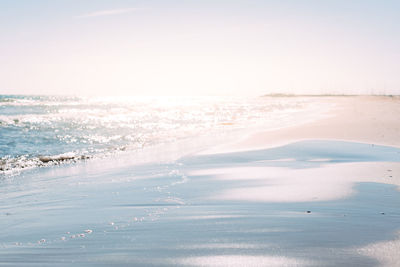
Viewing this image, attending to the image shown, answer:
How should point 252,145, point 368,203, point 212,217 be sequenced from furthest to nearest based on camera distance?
point 252,145 → point 368,203 → point 212,217

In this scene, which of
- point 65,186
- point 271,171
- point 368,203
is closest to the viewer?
point 368,203

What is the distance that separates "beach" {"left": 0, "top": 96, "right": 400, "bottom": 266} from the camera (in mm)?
3125

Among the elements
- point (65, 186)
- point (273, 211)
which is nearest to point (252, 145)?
point (65, 186)

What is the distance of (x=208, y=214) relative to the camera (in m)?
4.47

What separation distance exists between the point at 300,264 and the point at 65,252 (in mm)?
2231

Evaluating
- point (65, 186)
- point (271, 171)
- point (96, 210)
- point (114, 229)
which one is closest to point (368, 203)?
point (271, 171)

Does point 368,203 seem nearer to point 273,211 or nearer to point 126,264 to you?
point 273,211

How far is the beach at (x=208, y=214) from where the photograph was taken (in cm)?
312

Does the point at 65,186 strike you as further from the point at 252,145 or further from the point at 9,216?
the point at 252,145

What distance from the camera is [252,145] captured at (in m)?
12.8

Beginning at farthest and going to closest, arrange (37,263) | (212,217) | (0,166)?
1. (0,166)
2. (212,217)
3. (37,263)

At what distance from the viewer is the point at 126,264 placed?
2.96 m

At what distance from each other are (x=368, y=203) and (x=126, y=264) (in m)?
3.57

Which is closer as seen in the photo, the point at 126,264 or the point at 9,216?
the point at 126,264
